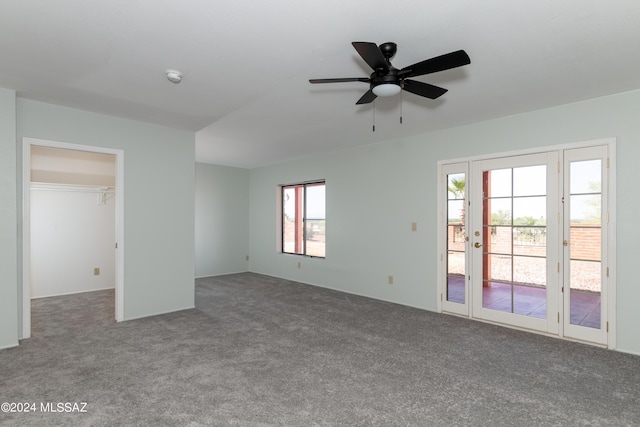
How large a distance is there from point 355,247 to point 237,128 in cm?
271

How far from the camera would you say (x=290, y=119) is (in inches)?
166

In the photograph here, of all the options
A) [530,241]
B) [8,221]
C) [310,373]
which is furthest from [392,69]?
[8,221]

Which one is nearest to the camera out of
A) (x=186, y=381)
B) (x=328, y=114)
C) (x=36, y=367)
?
(x=186, y=381)

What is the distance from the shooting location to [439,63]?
7.00 feet

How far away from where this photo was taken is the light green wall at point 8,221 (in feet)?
10.7

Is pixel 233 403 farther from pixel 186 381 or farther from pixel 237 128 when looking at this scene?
pixel 237 128

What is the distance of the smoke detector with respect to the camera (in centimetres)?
286

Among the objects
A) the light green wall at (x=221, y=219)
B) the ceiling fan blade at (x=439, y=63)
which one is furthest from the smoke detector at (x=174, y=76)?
the light green wall at (x=221, y=219)

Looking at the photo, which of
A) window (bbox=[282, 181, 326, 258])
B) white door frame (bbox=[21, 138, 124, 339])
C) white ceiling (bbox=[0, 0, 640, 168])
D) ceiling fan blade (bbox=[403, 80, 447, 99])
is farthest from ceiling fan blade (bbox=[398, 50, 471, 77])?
window (bbox=[282, 181, 326, 258])

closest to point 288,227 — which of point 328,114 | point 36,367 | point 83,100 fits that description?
point 328,114

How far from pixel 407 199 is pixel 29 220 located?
4.54 meters

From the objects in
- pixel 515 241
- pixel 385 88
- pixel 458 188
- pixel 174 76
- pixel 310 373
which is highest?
pixel 174 76

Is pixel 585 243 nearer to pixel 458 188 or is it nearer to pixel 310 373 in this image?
pixel 458 188

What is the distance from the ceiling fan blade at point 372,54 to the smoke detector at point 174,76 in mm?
1660
